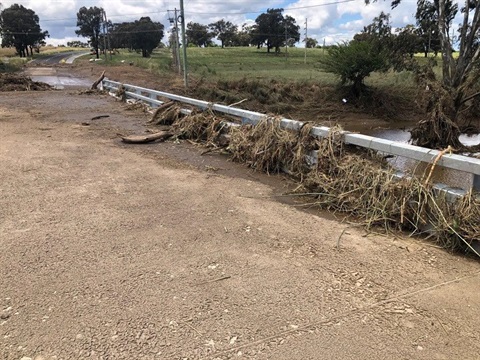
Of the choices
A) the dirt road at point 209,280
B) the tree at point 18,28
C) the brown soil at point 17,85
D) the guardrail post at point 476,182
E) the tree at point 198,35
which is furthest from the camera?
the tree at point 198,35

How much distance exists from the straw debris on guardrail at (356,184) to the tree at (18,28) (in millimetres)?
102078

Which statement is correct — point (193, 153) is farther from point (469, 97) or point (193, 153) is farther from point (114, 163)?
point (469, 97)

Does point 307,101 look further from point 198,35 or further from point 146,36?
point 198,35

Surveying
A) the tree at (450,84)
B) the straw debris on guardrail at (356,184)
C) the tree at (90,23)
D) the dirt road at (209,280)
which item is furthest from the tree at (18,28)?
the dirt road at (209,280)

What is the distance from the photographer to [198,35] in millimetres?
133000

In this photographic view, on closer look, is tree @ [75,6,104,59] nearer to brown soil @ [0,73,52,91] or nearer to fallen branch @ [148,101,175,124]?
brown soil @ [0,73,52,91]

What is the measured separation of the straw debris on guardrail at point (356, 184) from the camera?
13.8 ft

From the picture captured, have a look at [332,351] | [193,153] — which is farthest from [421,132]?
[332,351]

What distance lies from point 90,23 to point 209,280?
113 metres

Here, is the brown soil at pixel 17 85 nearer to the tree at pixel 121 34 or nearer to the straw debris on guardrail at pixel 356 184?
the straw debris on guardrail at pixel 356 184

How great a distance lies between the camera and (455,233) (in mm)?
4105

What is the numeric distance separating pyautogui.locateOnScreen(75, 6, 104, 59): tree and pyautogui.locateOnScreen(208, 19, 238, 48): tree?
46.3m

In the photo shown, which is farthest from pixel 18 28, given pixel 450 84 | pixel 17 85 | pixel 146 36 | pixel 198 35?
pixel 450 84

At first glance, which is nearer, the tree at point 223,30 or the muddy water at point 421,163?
the muddy water at point 421,163
